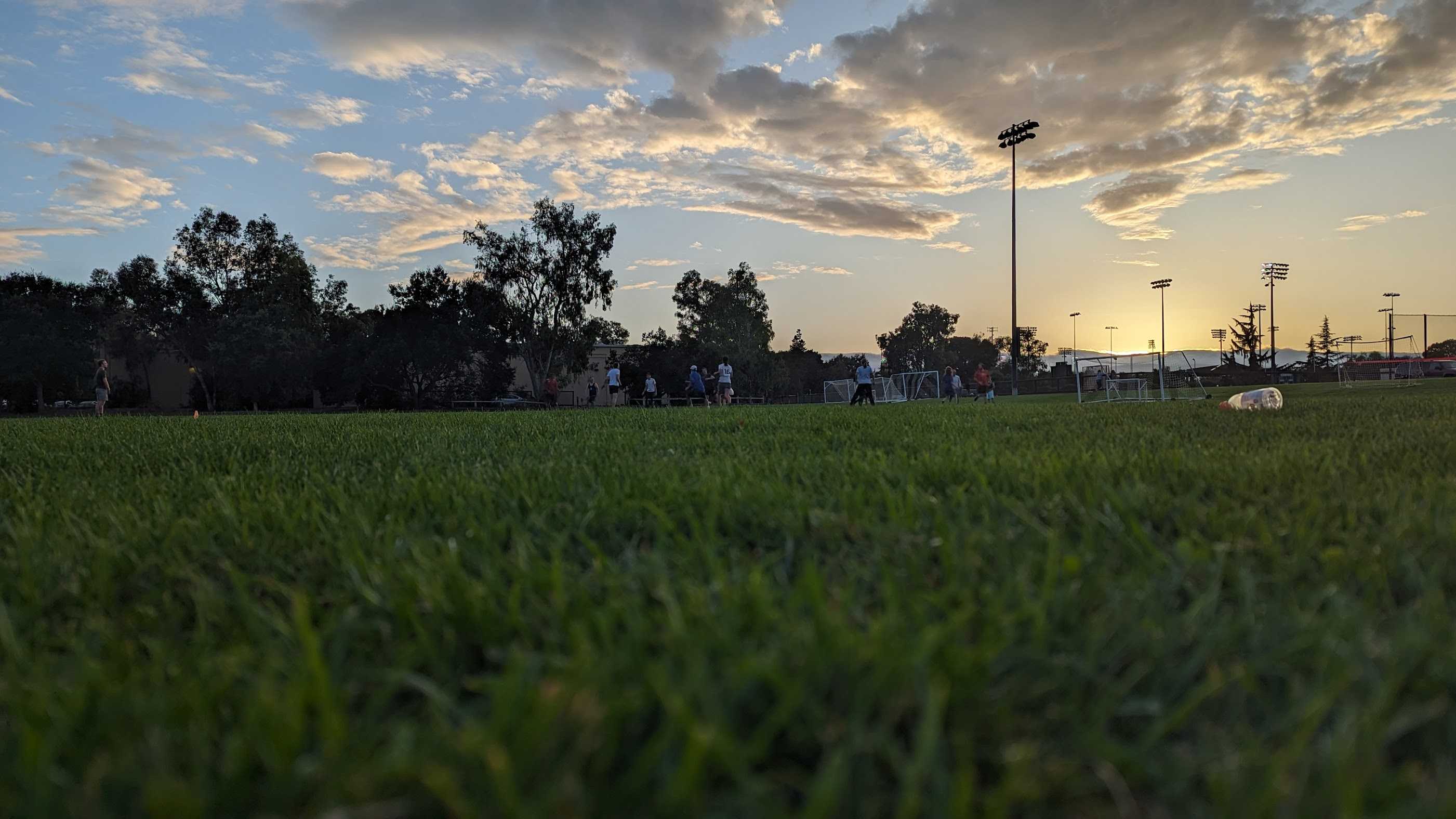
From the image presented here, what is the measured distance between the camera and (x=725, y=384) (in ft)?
87.4

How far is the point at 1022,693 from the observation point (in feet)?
3.67

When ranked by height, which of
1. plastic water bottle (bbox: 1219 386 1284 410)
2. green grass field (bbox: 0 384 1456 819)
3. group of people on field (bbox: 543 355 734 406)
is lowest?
green grass field (bbox: 0 384 1456 819)

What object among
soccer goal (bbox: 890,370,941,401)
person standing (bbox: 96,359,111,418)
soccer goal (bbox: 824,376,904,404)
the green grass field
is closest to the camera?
the green grass field

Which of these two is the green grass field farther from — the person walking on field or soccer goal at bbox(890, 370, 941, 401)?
soccer goal at bbox(890, 370, 941, 401)

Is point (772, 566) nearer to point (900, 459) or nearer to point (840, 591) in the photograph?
point (840, 591)

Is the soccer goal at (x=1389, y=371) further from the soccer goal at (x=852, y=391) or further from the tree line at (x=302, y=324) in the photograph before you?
the tree line at (x=302, y=324)

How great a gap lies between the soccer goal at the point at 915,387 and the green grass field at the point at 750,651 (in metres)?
35.2

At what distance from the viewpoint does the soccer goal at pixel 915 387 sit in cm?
3812

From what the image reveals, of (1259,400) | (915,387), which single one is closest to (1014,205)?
(915,387)

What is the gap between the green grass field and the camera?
879mm

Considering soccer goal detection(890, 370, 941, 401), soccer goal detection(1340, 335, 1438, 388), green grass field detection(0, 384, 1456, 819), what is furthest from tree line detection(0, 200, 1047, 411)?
green grass field detection(0, 384, 1456, 819)

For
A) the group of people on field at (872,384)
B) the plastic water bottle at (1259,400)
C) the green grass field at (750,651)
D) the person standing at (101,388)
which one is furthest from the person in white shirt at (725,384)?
the green grass field at (750,651)

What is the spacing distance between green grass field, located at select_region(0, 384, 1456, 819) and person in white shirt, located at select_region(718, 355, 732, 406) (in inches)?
902

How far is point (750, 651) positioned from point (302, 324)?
5179cm
